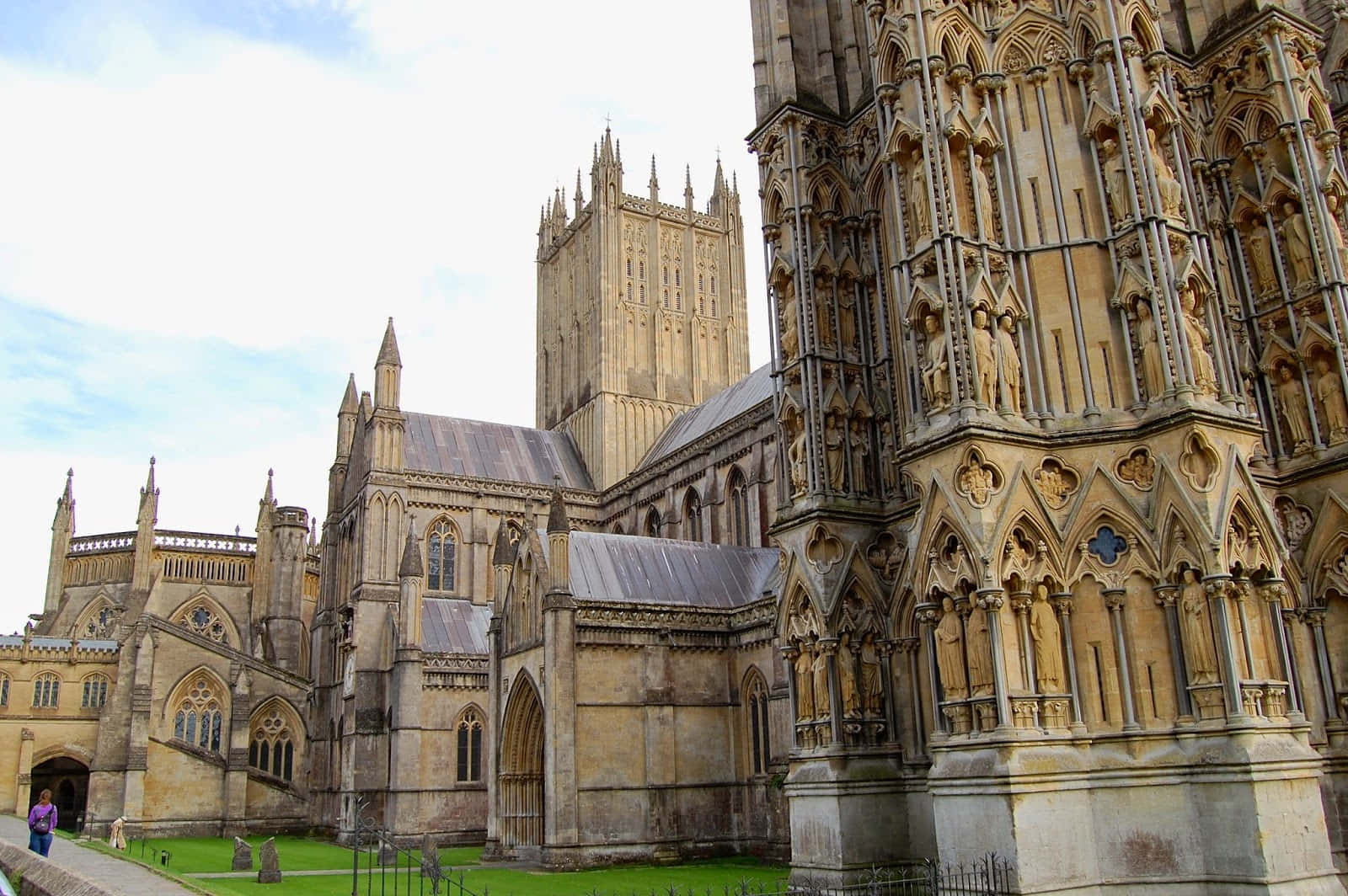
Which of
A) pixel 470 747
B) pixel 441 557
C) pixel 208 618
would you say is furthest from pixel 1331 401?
pixel 208 618

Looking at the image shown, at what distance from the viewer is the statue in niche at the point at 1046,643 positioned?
12945 millimetres

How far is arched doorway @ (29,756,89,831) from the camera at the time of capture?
48.2 meters

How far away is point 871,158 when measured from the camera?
17.8 metres

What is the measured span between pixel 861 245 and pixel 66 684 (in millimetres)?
43314

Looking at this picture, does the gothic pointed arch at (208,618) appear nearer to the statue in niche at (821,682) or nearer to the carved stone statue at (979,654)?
the statue in niche at (821,682)

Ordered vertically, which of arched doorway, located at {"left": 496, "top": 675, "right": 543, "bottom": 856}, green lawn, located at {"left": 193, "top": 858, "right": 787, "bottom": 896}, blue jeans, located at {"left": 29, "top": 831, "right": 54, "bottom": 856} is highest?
arched doorway, located at {"left": 496, "top": 675, "right": 543, "bottom": 856}

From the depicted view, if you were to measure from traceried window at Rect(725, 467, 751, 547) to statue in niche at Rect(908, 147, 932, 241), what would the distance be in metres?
26.5

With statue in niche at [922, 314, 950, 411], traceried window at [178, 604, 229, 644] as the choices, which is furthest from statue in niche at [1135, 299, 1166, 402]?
traceried window at [178, 604, 229, 644]

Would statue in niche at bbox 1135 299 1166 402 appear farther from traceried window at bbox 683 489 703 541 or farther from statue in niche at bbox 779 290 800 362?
traceried window at bbox 683 489 703 541

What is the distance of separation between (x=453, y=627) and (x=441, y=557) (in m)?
6.74

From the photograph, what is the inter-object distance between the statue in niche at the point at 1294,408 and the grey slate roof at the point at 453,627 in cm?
3099

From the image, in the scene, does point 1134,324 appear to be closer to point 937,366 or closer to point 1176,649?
point 937,366

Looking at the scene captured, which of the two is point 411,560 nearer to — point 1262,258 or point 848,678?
point 848,678

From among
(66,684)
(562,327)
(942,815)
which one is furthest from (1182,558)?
(562,327)
